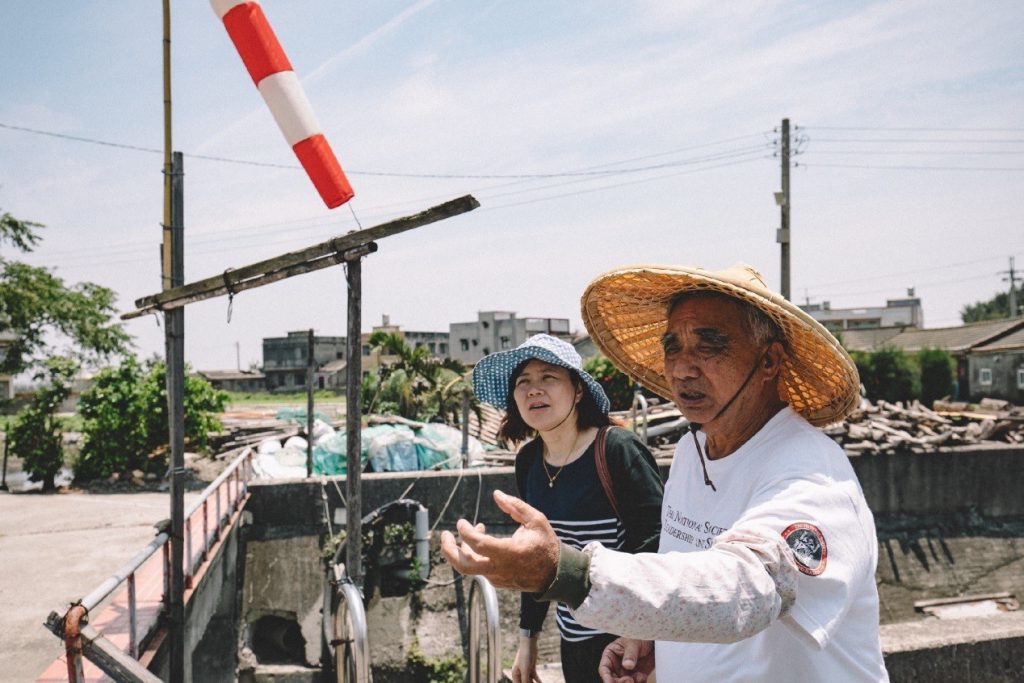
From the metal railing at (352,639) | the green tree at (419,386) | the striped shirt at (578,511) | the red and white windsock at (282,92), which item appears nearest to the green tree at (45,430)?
the green tree at (419,386)

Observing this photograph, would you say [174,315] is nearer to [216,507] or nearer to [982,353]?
[216,507]

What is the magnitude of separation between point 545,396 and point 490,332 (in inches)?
2279

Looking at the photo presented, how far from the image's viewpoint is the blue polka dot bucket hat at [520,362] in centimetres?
309

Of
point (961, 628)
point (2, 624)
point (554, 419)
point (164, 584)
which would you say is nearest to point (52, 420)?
point (2, 624)

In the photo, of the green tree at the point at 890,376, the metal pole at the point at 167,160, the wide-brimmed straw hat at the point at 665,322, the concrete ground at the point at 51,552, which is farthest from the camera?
the green tree at the point at 890,376

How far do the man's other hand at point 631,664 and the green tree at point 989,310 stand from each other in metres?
88.5

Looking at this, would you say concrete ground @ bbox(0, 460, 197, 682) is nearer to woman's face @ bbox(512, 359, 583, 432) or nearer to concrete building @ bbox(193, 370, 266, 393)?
woman's face @ bbox(512, 359, 583, 432)

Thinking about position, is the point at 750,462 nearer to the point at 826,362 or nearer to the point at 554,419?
the point at 826,362

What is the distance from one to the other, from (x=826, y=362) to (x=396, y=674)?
7209 millimetres

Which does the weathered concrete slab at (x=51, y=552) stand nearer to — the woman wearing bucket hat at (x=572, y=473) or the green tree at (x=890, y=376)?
the woman wearing bucket hat at (x=572, y=473)

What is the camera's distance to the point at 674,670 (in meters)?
1.64

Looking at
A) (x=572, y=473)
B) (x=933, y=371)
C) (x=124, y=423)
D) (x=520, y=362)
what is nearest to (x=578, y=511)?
(x=572, y=473)

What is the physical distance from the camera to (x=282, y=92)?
12.6ft

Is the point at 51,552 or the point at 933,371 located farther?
the point at 933,371
